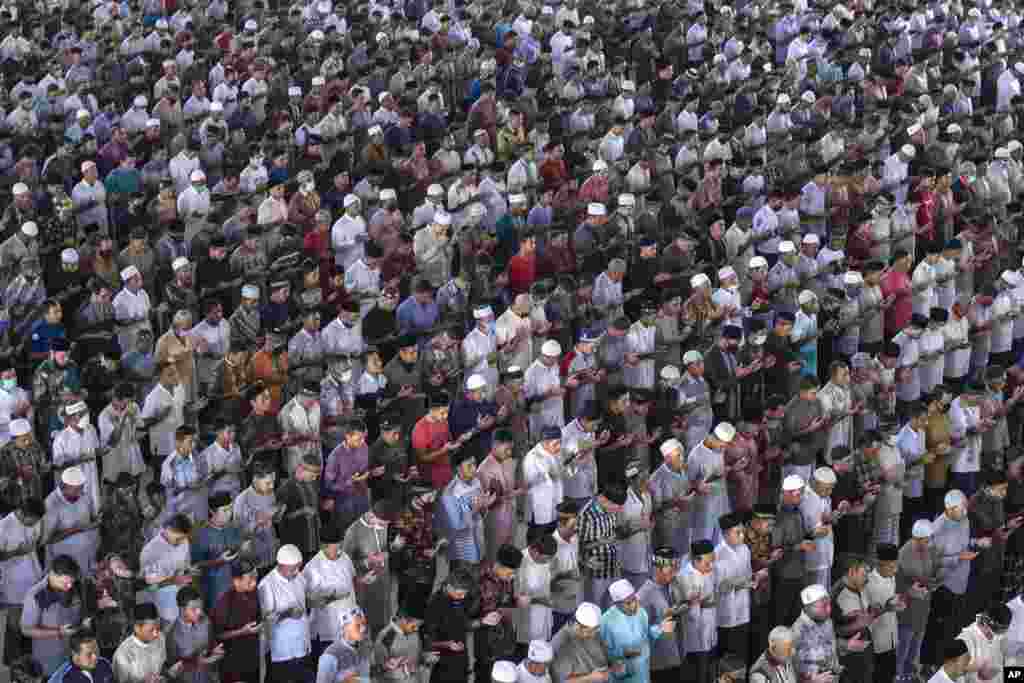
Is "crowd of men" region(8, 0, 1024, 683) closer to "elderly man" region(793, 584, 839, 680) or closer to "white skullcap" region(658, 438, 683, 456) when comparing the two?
"elderly man" region(793, 584, 839, 680)

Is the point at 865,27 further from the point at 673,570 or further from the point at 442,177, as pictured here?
the point at 673,570

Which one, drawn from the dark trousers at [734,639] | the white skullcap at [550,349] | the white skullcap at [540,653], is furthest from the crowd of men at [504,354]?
the white skullcap at [550,349]

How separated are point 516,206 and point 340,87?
5.40 m

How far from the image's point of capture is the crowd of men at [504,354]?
1563 cm

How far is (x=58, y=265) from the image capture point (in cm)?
2195

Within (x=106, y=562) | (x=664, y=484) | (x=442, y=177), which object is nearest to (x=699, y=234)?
(x=442, y=177)

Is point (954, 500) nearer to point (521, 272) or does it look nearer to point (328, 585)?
point (328, 585)

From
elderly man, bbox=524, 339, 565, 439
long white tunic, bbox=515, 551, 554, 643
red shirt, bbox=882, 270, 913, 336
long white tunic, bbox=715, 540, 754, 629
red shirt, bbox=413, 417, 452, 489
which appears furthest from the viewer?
red shirt, bbox=882, 270, 913, 336

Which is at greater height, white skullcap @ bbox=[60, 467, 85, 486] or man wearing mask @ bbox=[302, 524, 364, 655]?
white skullcap @ bbox=[60, 467, 85, 486]

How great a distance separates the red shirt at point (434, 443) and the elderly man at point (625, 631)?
3.07 metres

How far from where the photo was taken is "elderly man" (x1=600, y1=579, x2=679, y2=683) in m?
15.0

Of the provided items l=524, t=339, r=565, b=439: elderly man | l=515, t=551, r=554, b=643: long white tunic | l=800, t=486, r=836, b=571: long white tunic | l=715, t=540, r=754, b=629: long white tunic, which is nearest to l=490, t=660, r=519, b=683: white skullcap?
l=515, t=551, r=554, b=643: long white tunic

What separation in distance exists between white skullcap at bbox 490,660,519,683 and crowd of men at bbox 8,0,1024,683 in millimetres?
27

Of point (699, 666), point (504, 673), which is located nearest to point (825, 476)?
point (699, 666)
